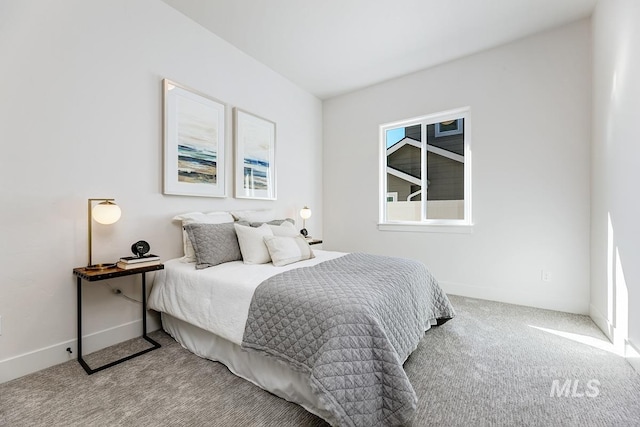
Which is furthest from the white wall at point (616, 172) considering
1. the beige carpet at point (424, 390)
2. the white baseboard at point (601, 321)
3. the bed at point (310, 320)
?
the bed at point (310, 320)

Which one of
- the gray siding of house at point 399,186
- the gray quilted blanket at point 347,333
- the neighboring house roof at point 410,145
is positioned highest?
the neighboring house roof at point 410,145

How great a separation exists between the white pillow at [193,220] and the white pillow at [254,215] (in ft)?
0.47

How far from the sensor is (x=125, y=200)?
218cm

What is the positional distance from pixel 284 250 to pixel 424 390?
137cm

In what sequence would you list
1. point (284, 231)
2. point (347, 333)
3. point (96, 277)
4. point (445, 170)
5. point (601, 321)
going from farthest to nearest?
point (445, 170) < point (284, 231) < point (601, 321) < point (96, 277) < point (347, 333)

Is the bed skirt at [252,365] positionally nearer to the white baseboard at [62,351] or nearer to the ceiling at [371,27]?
the white baseboard at [62,351]

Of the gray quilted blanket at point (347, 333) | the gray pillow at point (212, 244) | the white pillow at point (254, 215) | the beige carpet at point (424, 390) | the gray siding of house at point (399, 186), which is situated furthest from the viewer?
the gray siding of house at point (399, 186)

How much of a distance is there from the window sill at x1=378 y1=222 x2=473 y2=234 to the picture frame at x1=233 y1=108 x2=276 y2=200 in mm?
1683

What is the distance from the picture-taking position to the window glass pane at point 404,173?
12.2ft

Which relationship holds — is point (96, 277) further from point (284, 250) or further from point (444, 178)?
point (444, 178)

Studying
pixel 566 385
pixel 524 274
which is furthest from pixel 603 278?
pixel 566 385

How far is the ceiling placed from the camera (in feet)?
7.97

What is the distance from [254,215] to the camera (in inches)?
121

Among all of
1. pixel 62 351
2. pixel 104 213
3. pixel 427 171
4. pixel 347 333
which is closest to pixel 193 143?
pixel 104 213
